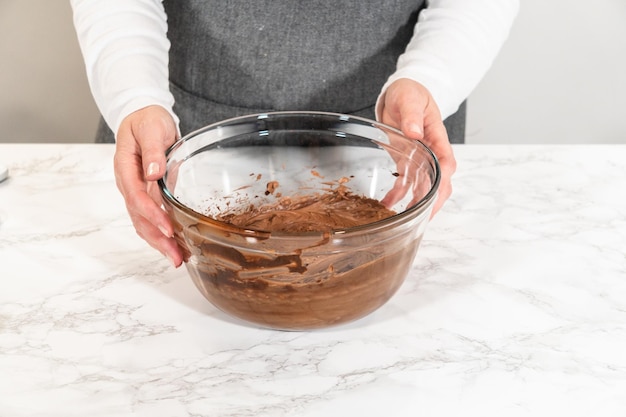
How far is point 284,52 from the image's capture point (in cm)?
139

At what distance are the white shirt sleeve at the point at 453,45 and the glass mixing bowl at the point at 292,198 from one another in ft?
0.77

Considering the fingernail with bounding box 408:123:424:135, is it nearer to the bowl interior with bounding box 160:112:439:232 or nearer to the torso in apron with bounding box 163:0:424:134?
the bowl interior with bounding box 160:112:439:232

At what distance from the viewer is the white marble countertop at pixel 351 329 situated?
77 cm

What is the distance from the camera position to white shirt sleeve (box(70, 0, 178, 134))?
1137mm

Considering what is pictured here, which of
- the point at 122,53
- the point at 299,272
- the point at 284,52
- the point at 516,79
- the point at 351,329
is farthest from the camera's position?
the point at 516,79

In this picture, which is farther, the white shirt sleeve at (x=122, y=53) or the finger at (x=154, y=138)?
the white shirt sleeve at (x=122, y=53)

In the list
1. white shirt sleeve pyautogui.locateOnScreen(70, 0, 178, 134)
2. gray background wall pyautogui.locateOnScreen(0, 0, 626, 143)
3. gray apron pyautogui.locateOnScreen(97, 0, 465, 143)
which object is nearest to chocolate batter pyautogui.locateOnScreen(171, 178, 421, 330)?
white shirt sleeve pyautogui.locateOnScreen(70, 0, 178, 134)

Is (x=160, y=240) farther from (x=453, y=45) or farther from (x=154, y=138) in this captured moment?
(x=453, y=45)

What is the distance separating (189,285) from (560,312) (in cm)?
46

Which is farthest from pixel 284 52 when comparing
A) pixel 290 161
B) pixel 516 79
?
pixel 516 79

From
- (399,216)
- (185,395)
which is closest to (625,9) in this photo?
(399,216)

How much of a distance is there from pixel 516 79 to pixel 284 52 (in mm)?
1213

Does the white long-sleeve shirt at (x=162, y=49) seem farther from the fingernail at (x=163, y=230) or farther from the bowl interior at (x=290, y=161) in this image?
the fingernail at (x=163, y=230)

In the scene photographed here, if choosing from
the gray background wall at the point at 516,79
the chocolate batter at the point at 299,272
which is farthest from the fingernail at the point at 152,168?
the gray background wall at the point at 516,79
